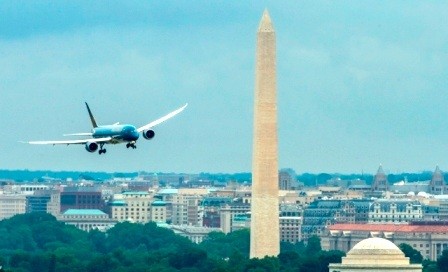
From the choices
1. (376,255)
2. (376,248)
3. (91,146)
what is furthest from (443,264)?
(91,146)

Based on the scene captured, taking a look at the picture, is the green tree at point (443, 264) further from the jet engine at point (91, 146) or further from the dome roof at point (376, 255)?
the jet engine at point (91, 146)

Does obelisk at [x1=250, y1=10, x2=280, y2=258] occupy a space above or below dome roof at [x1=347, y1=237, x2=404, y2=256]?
above

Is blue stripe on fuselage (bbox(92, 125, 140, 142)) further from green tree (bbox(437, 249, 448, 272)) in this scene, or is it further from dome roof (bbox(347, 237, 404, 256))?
green tree (bbox(437, 249, 448, 272))

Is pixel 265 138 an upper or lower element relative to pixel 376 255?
upper

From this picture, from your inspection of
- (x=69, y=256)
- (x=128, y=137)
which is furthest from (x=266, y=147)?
(x=128, y=137)

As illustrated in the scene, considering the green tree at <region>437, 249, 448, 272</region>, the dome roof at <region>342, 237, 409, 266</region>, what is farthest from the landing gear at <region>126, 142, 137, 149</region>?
the green tree at <region>437, 249, 448, 272</region>

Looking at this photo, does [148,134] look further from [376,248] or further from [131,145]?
[376,248]

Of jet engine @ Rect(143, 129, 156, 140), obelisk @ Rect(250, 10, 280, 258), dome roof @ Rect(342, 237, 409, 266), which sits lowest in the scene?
dome roof @ Rect(342, 237, 409, 266)
